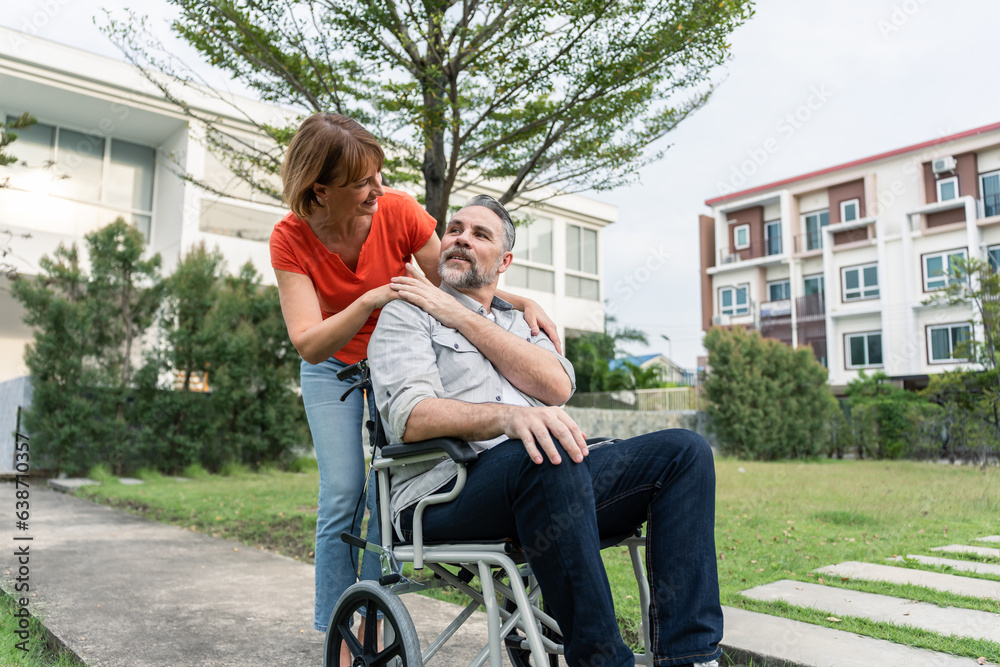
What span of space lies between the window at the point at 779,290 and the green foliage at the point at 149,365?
83.4 ft

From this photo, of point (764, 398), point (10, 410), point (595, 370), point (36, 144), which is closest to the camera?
point (10, 410)

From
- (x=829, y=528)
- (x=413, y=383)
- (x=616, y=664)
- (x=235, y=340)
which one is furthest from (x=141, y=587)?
(x=235, y=340)

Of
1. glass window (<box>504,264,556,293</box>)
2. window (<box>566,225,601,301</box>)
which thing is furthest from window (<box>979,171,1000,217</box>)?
glass window (<box>504,264,556,293</box>)

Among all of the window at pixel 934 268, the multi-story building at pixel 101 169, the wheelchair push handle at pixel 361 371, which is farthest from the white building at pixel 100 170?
the window at pixel 934 268

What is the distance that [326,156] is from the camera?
204cm

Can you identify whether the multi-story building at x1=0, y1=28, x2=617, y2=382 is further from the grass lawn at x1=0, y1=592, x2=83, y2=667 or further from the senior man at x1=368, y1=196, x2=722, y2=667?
the senior man at x1=368, y1=196, x2=722, y2=667

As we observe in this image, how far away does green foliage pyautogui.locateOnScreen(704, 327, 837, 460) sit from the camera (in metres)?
14.9

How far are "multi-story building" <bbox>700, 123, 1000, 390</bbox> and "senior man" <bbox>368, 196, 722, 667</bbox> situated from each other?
25032 millimetres

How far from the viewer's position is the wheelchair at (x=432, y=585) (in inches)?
60.2

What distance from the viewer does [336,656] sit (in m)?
1.90

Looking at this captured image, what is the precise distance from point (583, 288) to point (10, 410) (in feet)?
45.1

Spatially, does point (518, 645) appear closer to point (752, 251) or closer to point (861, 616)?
point (861, 616)

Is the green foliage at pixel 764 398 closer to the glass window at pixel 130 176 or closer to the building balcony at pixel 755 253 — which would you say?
the glass window at pixel 130 176

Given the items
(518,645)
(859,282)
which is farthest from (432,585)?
(859,282)
